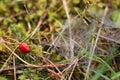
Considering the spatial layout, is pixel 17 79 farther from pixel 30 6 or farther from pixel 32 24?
pixel 30 6

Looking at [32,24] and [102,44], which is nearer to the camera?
[102,44]

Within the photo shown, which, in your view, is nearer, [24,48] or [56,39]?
[24,48]

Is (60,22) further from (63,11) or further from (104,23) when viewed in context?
(104,23)

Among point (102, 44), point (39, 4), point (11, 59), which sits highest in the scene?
point (39, 4)

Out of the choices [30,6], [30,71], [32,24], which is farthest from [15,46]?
[30,6]

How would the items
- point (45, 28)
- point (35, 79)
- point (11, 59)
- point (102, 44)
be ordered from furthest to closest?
1. point (45, 28)
2. point (102, 44)
3. point (11, 59)
4. point (35, 79)

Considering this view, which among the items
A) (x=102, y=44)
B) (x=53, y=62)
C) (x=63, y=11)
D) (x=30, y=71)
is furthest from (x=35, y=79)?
(x=63, y=11)

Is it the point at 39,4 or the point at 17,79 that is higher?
the point at 39,4

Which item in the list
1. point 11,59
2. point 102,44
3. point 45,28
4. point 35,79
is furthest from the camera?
point 45,28
